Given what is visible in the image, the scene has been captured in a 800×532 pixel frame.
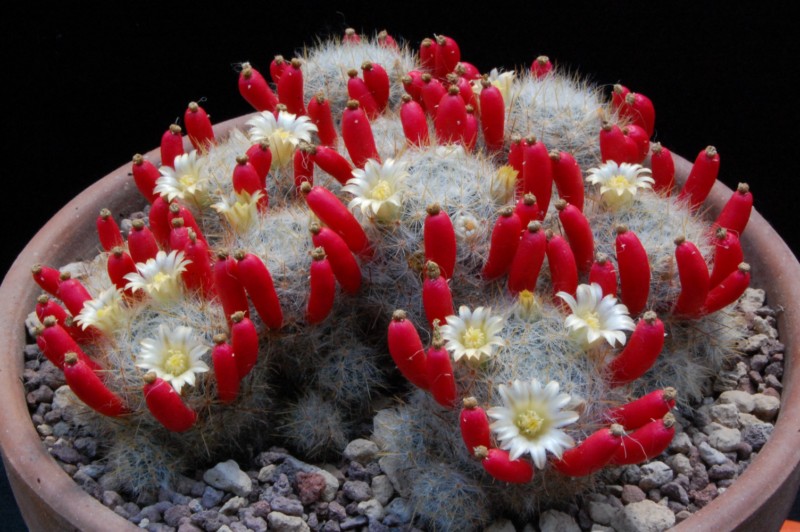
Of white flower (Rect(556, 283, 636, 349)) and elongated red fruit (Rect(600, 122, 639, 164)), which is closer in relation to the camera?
white flower (Rect(556, 283, 636, 349))

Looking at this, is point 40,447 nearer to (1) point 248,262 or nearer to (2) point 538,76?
(1) point 248,262

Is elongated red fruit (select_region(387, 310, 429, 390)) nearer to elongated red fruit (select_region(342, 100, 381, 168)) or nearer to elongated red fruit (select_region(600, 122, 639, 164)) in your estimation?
elongated red fruit (select_region(342, 100, 381, 168))

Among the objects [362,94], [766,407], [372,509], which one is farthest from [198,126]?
[766,407]

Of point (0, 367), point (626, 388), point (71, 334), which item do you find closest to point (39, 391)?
point (0, 367)

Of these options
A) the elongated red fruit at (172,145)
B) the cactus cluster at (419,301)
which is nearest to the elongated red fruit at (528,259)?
the cactus cluster at (419,301)

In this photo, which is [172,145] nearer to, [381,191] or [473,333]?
[381,191]

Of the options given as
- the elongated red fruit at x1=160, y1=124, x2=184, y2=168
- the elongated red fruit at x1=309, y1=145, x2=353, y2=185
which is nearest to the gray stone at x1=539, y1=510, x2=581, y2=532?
the elongated red fruit at x1=309, y1=145, x2=353, y2=185

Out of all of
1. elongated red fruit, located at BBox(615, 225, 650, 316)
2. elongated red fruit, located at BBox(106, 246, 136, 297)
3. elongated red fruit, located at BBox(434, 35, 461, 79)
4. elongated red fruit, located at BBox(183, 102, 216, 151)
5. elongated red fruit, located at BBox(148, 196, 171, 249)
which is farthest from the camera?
elongated red fruit, located at BBox(434, 35, 461, 79)
